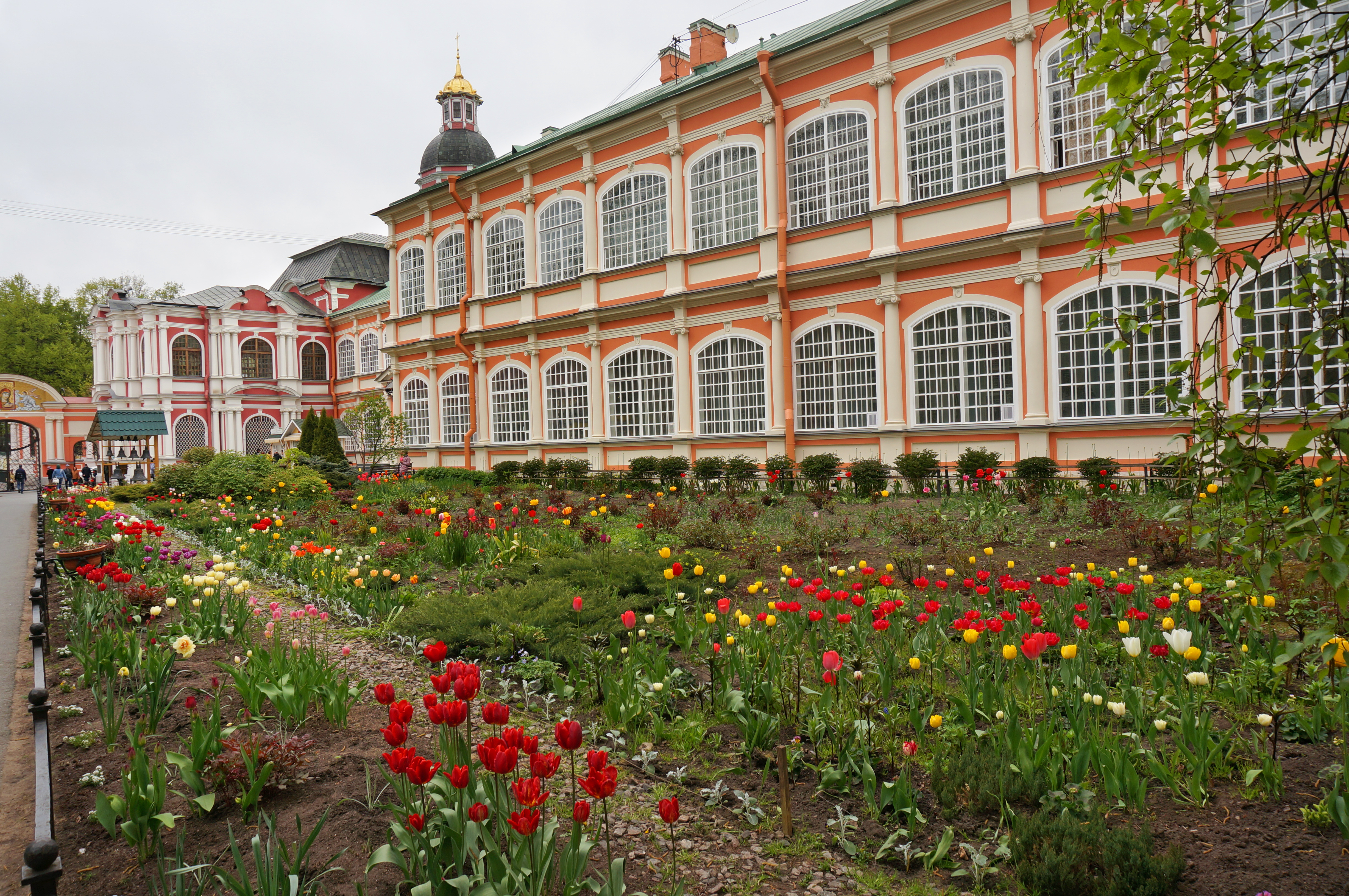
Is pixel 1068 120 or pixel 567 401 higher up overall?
pixel 1068 120

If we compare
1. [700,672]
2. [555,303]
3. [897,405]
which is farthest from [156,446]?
[700,672]

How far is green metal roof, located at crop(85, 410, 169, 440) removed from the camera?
2906 cm

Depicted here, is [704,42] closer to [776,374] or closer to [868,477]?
[776,374]

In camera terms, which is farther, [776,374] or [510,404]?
[510,404]

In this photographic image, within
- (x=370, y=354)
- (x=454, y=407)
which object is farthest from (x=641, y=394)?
(x=370, y=354)

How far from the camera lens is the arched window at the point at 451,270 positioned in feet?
81.4

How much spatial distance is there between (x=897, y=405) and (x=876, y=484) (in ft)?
6.48

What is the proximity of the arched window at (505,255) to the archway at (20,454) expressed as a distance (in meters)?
25.5

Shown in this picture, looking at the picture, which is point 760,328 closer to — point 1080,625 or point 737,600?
point 737,600

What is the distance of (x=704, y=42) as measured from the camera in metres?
21.4

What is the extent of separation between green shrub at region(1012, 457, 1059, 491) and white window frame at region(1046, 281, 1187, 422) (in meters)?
0.99

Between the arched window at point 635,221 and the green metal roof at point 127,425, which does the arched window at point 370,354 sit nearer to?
the green metal roof at point 127,425

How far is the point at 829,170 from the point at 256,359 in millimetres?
35575

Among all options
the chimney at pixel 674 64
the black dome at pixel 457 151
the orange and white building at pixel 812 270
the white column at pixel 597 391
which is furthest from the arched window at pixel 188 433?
the chimney at pixel 674 64
